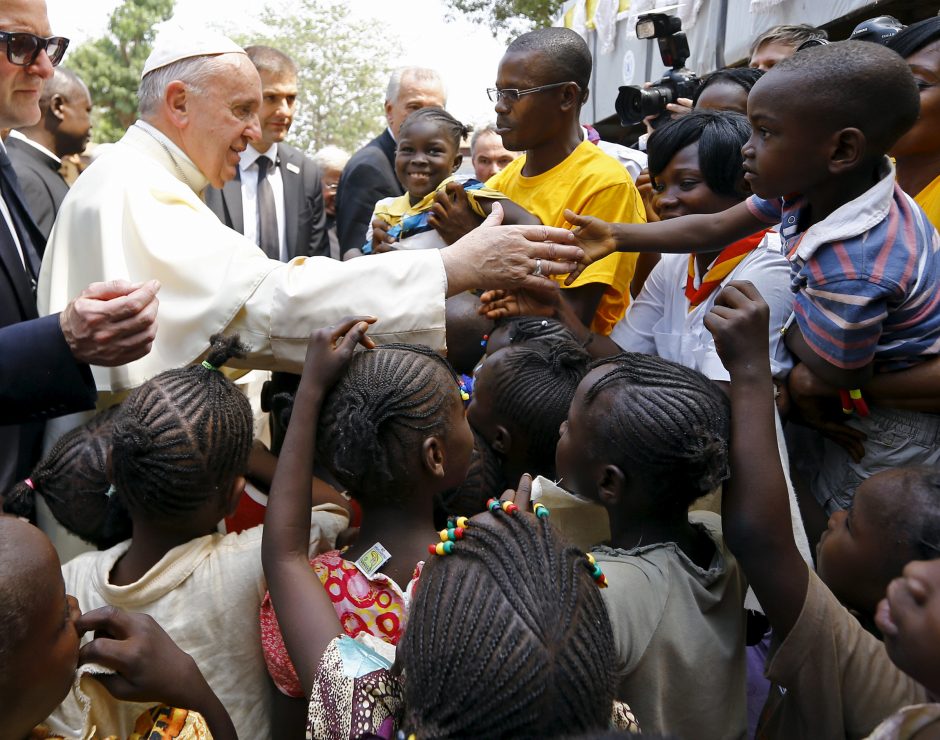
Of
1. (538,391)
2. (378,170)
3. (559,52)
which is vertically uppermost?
(559,52)

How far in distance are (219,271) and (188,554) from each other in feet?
3.81

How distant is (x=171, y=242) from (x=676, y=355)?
182 centimetres

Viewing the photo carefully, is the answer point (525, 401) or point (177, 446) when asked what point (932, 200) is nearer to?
point (525, 401)

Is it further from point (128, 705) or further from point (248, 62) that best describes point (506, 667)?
point (248, 62)

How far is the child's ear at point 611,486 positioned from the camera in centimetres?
201

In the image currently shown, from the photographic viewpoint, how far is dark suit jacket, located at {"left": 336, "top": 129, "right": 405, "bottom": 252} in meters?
6.28

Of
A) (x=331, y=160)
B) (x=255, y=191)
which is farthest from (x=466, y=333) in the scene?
(x=331, y=160)

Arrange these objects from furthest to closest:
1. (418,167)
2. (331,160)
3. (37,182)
Result: 1. (331,160)
2. (37,182)
3. (418,167)

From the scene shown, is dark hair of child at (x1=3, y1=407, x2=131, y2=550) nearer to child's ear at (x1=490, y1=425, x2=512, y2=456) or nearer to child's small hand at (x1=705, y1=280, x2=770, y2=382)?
child's ear at (x1=490, y1=425, x2=512, y2=456)

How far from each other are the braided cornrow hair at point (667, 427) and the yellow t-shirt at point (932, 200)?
1.16m

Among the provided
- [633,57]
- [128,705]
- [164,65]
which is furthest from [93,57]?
[128,705]

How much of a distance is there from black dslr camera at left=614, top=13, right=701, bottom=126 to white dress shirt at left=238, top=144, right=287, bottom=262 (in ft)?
8.82

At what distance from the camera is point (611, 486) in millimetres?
2031

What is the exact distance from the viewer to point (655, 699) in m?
1.83
